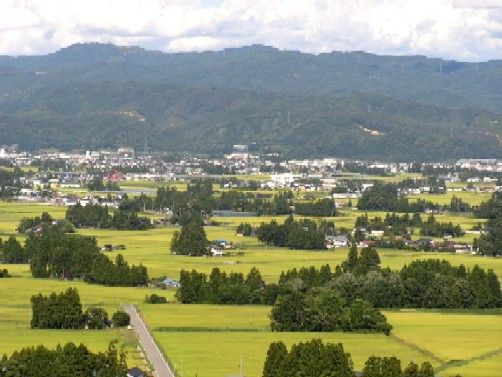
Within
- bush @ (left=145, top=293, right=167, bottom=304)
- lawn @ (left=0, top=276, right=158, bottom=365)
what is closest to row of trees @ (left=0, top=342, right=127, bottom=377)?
lawn @ (left=0, top=276, right=158, bottom=365)

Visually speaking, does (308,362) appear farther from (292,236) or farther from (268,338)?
(292,236)

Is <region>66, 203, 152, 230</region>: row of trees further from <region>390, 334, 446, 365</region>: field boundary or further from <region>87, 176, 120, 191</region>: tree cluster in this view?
<region>390, 334, 446, 365</region>: field boundary

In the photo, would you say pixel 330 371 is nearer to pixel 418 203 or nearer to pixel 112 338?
pixel 112 338

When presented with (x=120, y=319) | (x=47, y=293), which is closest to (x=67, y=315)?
(x=120, y=319)

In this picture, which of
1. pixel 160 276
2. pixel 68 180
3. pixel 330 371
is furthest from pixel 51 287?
pixel 68 180

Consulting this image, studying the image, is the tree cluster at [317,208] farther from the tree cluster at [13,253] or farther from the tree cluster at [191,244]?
the tree cluster at [13,253]

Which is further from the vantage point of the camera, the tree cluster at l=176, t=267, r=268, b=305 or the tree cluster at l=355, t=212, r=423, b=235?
the tree cluster at l=355, t=212, r=423, b=235
